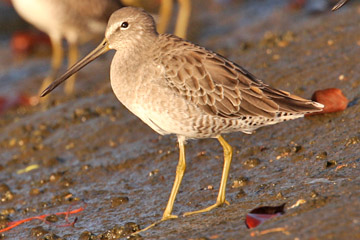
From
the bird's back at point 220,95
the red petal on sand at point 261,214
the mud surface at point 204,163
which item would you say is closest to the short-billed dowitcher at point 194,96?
the bird's back at point 220,95

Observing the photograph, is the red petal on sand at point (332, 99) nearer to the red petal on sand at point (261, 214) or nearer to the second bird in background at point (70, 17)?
the red petal on sand at point (261, 214)

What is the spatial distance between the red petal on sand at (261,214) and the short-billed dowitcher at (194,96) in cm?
67

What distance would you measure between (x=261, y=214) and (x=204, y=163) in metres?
1.71

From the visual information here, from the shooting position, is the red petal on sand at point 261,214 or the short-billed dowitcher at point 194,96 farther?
the short-billed dowitcher at point 194,96

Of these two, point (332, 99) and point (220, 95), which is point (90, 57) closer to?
point (220, 95)

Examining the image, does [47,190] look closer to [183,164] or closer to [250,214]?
[183,164]

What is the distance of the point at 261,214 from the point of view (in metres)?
4.01

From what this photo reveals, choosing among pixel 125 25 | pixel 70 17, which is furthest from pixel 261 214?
pixel 70 17

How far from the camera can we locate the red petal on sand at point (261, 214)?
3.92 metres

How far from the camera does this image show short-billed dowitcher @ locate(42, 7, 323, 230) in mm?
4535

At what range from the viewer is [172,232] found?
4340 millimetres

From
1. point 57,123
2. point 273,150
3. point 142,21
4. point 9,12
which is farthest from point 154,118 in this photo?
point 9,12

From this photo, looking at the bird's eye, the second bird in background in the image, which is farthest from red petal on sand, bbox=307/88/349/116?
→ the second bird in background

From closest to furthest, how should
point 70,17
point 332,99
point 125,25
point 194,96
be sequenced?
point 194,96 → point 125,25 → point 332,99 → point 70,17
